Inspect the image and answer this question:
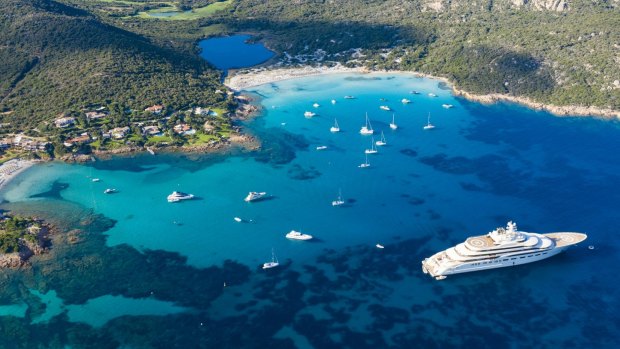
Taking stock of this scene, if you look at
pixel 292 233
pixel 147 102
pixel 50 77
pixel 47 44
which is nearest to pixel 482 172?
pixel 292 233

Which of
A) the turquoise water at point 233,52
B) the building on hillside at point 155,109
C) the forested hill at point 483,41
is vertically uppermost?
the forested hill at point 483,41

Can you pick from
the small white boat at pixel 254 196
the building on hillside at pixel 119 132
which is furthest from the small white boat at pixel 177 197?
the building on hillside at pixel 119 132

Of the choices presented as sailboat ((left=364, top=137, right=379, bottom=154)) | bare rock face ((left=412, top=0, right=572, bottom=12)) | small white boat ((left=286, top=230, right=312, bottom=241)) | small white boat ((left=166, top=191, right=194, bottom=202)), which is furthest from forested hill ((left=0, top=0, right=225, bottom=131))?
bare rock face ((left=412, top=0, right=572, bottom=12))

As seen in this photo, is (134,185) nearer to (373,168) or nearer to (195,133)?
(195,133)

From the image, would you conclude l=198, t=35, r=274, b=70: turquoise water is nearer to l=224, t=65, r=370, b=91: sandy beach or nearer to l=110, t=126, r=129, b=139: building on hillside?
l=224, t=65, r=370, b=91: sandy beach

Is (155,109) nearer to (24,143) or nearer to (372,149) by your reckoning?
(24,143)

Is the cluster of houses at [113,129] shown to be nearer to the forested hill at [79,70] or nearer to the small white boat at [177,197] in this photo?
the forested hill at [79,70]

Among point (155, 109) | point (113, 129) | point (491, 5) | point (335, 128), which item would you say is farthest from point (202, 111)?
point (491, 5)
